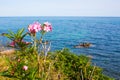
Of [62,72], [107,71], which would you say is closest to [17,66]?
[62,72]

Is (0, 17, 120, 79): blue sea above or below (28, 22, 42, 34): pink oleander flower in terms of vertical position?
below

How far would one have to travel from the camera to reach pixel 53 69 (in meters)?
10.8

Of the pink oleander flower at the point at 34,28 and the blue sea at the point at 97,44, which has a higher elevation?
the pink oleander flower at the point at 34,28

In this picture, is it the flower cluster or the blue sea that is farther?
the blue sea

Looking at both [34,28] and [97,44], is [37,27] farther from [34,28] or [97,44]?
[97,44]

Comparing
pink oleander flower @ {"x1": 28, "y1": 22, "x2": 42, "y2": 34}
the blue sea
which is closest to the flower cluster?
pink oleander flower @ {"x1": 28, "y1": 22, "x2": 42, "y2": 34}

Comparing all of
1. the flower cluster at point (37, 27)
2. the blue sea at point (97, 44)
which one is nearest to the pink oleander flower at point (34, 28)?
the flower cluster at point (37, 27)

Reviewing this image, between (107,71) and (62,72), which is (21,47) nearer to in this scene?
(62,72)

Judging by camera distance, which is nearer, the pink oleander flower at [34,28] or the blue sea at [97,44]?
the pink oleander flower at [34,28]

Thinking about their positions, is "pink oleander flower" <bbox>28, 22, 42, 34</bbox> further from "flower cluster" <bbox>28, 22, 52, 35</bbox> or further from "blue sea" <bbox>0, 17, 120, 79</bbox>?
"blue sea" <bbox>0, 17, 120, 79</bbox>

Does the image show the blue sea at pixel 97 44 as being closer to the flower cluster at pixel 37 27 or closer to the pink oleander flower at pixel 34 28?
the flower cluster at pixel 37 27

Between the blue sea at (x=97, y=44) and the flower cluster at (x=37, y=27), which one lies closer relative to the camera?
the flower cluster at (x=37, y=27)

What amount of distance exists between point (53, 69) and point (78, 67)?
3.43ft

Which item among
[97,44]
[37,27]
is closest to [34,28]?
[37,27]
